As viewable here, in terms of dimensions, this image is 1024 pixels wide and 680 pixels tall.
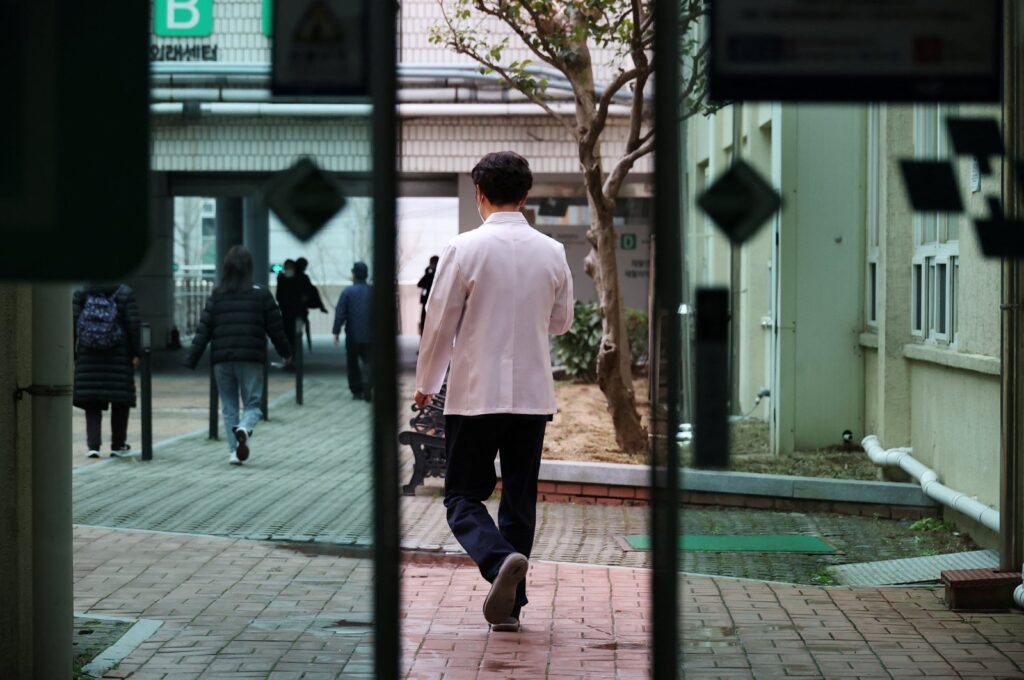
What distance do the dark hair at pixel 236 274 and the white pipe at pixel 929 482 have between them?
470 centimetres

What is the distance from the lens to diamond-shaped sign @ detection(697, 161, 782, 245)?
2.90m

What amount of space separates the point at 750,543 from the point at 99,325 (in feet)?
18.7

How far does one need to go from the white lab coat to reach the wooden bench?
414 cm

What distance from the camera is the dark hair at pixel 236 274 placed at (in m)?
11.5

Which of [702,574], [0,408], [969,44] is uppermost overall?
[969,44]

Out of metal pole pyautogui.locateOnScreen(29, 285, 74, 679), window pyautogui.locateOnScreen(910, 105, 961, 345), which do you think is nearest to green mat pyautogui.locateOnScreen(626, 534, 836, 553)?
window pyautogui.locateOnScreen(910, 105, 961, 345)

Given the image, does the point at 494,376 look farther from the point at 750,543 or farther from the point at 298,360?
the point at 298,360

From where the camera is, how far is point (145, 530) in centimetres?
833

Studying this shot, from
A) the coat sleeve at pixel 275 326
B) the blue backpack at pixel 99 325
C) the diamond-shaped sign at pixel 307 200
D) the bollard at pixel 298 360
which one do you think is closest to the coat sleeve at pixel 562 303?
the diamond-shaped sign at pixel 307 200

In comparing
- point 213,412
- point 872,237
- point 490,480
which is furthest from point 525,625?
point 213,412

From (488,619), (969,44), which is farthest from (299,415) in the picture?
(969,44)

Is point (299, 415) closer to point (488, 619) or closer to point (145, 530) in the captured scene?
point (145, 530)

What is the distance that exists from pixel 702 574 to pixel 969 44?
4.30 m

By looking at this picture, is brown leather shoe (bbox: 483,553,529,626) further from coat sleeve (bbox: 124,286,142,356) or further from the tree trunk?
coat sleeve (bbox: 124,286,142,356)
